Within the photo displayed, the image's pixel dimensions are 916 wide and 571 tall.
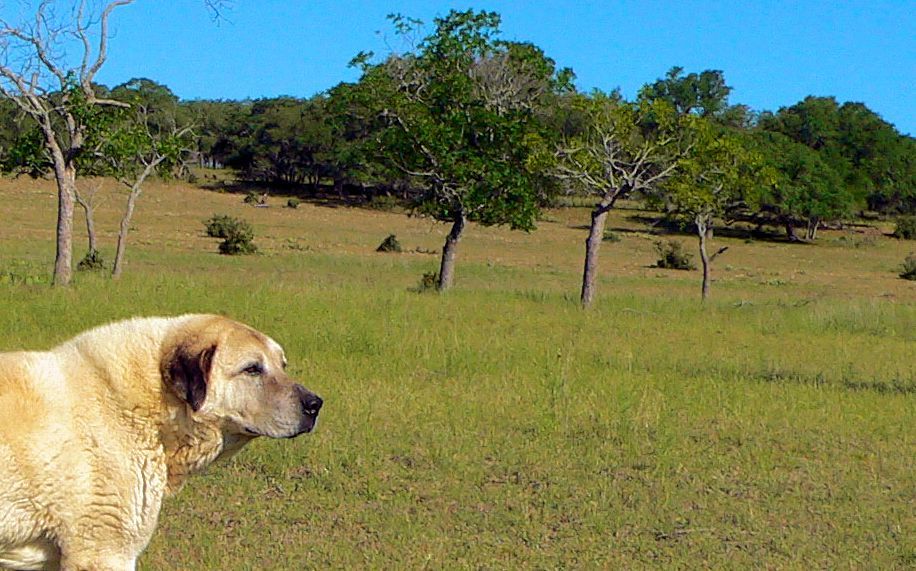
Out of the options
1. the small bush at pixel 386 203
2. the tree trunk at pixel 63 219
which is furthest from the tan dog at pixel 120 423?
the small bush at pixel 386 203

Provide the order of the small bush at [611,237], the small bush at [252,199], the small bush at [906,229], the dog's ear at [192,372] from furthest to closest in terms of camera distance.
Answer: the small bush at [252,199], the small bush at [906,229], the small bush at [611,237], the dog's ear at [192,372]

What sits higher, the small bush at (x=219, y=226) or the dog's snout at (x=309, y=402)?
the dog's snout at (x=309, y=402)

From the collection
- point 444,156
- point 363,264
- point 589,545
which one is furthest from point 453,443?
point 363,264

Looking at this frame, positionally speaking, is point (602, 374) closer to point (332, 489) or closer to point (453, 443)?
point (453, 443)

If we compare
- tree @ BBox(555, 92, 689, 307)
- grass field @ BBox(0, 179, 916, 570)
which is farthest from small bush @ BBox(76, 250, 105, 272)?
tree @ BBox(555, 92, 689, 307)

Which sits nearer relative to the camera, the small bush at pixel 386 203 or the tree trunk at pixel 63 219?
the tree trunk at pixel 63 219

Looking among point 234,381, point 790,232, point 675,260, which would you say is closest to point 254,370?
point 234,381

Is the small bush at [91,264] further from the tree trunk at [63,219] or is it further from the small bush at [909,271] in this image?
the small bush at [909,271]

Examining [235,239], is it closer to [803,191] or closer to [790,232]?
[803,191]

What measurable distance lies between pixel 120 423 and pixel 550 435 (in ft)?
17.2

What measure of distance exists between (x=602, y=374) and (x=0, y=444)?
362 inches

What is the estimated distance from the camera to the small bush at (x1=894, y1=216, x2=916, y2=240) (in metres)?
63.2

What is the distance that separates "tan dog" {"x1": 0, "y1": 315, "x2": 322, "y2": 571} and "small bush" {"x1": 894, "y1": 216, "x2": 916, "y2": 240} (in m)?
63.8

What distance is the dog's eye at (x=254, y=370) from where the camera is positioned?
4.72 m
